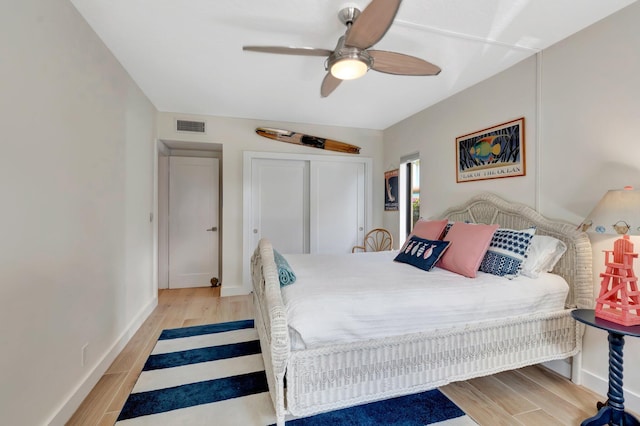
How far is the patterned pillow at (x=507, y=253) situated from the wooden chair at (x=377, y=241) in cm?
211

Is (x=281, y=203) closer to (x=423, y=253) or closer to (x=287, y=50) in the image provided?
(x=423, y=253)

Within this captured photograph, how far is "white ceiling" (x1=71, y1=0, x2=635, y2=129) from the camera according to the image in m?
1.72

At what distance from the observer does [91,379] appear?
1.88 meters

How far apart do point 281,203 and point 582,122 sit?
3.33m

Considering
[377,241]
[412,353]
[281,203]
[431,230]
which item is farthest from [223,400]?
[377,241]

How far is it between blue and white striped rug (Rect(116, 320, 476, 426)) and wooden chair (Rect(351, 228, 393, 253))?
2454 millimetres

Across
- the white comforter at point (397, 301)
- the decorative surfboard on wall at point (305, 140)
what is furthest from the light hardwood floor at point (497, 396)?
the decorative surfboard on wall at point (305, 140)

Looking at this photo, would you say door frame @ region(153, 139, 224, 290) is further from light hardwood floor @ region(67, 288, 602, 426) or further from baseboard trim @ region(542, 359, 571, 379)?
baseboard trim @ region(542, 359, 571, 379)

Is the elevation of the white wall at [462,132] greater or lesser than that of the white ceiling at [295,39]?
lesser

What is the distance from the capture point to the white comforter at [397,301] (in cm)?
143

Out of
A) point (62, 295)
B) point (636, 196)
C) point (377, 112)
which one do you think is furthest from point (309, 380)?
point (377, 112)

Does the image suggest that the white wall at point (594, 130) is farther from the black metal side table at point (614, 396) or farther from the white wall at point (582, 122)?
the black metal side table at point (614, 396)

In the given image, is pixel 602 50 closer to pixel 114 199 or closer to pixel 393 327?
pixel 393 327

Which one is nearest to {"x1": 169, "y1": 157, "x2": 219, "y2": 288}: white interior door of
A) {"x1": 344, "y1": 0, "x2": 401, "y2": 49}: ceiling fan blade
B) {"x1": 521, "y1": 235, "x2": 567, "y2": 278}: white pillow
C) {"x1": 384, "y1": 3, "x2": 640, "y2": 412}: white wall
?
{"x1": 344, "y1": 0, "x2": 401, "y2": 49}: ceiling fan blade
